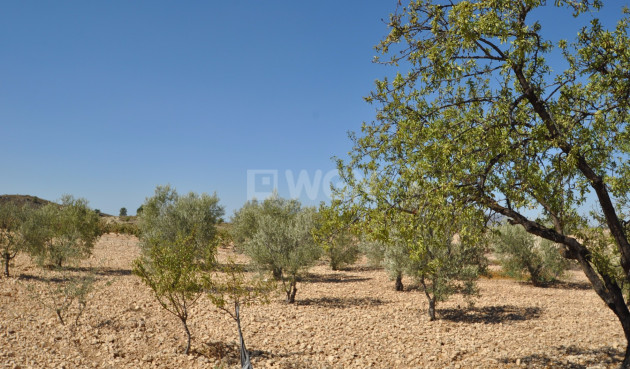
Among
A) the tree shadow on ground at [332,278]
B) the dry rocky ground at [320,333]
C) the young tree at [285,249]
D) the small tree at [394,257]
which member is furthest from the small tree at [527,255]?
the young tree at [285,249]

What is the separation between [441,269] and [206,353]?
10141 mm

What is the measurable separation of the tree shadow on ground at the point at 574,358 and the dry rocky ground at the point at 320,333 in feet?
0.09

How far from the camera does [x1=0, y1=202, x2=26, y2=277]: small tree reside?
22.4 m

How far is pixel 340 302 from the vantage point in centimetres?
2069

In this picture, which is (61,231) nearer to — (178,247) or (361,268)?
(178,247)

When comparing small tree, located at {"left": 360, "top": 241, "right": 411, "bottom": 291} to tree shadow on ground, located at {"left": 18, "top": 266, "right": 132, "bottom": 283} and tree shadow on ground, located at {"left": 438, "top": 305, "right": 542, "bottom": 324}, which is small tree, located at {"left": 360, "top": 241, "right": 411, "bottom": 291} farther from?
tree shadow on ground, located at {"left": 18, "top": 266, "right": 132, "bottom": 283}

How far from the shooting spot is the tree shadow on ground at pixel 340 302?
19984 millimetres

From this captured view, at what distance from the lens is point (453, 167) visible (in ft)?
26.7

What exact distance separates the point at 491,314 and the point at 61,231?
26019mm

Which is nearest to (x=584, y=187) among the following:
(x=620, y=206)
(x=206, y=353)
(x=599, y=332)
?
(x=620, y=206)

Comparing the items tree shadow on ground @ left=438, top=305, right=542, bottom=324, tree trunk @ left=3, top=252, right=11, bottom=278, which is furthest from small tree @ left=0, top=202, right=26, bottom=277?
tree shadow on ground @ left=438, top=305, right=542, bottom=324

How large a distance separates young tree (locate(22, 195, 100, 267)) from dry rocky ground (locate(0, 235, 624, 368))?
2554 millimetres

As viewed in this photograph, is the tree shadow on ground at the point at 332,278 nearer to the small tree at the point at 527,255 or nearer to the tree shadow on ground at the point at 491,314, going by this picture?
the small tree at the point at 527,255

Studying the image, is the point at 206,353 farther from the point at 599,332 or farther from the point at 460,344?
the point at 599,332
